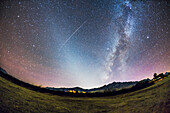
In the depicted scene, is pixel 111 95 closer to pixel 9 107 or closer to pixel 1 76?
pixel 9 107

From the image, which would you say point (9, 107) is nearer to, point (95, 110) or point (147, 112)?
point (95, 110)

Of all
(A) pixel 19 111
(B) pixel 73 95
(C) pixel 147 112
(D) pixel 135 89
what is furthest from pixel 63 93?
(D) pixel 135 89

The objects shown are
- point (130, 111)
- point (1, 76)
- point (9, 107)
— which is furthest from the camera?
point (1, 76)

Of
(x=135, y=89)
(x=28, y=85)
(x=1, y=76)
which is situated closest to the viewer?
(x=1, y=76)

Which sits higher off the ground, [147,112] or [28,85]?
[28,85]

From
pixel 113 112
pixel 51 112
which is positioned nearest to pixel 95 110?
pixel 113 112

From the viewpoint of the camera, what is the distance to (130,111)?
2301mm

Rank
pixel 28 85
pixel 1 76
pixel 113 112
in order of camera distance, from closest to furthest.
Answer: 1. pixel 113 112
2. pixel 1 76
3. pixel 28 85

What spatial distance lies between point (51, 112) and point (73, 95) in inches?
84.1

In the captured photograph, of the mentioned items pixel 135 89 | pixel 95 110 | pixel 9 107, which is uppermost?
pixel 135 89

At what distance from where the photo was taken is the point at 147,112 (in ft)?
6.46

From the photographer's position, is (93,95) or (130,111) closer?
(130,111)

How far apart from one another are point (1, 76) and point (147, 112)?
559 cm

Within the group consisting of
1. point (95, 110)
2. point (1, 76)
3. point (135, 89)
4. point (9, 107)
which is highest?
point (1, 76)
